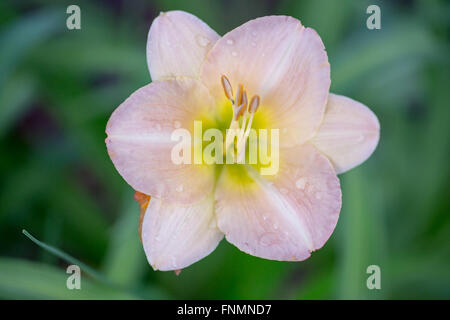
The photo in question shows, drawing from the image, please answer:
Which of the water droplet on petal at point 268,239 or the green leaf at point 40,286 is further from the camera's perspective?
the green leaf at point 40,286

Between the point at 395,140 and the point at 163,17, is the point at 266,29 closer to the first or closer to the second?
the point at 163,17

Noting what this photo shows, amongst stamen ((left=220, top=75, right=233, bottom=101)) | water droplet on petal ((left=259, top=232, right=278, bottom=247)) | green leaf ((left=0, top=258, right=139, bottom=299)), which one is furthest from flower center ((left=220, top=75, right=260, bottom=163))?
green leaf ((left=0, top=258, right=139, bottom=299))

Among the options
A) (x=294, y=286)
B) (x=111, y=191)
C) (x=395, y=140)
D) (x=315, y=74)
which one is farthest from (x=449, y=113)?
(x=111, y=191)

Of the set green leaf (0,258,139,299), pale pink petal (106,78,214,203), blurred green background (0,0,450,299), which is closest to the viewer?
pale pink petal (106,78,214,203)

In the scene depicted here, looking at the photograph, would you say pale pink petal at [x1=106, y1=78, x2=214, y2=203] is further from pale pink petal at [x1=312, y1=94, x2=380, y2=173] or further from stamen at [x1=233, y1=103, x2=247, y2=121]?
pale pink petal at [x1=312, y1=94, x2=380, y2=173]

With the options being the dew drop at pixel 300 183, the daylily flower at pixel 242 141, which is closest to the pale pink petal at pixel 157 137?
the daylily flower at pixel 242 141

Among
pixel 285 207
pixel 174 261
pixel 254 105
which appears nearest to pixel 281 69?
pixel 254 105

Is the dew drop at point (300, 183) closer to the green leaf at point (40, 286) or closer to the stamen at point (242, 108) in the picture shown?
the stamen at point (242, 108)
